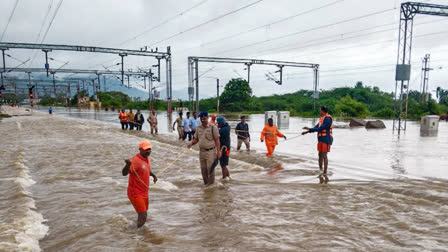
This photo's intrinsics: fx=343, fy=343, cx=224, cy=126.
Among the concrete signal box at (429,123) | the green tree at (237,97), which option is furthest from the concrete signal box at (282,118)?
the green tree at (237,97)

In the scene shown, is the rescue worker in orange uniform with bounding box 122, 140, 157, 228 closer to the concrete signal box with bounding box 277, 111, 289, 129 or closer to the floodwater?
the floodwater

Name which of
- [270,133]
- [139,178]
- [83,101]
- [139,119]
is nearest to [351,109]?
[139,119]

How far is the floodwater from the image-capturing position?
5.53 metres

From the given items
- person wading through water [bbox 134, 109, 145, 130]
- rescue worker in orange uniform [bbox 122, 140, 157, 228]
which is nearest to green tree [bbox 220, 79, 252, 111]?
person wading through water [bbox 134, 109, 145, 130]

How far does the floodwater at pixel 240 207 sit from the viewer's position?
18.2 feet

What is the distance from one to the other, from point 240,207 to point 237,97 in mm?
59818

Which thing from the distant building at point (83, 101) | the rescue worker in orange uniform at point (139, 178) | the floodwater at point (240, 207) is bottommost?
the floodwater at point (240, 207)

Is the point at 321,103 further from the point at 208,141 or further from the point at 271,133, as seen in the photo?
the point at 208,141

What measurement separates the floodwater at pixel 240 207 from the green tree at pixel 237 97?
53.0 metres

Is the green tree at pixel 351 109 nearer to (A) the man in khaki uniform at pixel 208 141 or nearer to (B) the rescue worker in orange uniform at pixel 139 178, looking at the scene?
(A) the man in khaki uniform at pixel 208 141

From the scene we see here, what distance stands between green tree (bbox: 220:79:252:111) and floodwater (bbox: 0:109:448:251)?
53.0 m

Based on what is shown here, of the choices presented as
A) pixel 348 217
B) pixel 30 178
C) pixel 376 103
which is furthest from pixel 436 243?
pixel 376 103

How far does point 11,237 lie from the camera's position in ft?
18.9

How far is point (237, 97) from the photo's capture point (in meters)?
66.7
